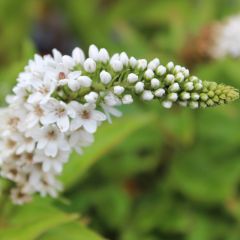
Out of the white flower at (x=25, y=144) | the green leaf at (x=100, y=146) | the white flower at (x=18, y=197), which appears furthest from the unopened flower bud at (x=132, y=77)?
the green leaf at (x=100, y=146)

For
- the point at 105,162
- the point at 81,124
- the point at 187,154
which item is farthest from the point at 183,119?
the point at 81,124

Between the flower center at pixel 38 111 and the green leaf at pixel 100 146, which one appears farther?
the green leaf at pixel 100 146

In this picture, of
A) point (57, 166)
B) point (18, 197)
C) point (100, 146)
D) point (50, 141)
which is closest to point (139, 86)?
point (50, 141)

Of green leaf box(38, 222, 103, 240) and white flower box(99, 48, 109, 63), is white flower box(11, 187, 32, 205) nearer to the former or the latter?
green leaf box(38, 222, 103, 240)

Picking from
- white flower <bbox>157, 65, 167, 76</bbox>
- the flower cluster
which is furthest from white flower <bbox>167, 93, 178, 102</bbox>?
the flower cluster

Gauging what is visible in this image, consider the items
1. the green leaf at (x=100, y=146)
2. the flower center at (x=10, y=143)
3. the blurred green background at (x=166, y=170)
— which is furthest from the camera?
the blurred green background at (x=166, y=170)

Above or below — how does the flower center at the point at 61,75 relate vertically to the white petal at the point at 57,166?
above

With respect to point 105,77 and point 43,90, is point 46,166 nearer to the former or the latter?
point 43,90

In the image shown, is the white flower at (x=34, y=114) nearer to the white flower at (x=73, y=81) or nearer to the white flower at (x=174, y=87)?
the white flower at (x=73, y=81)
